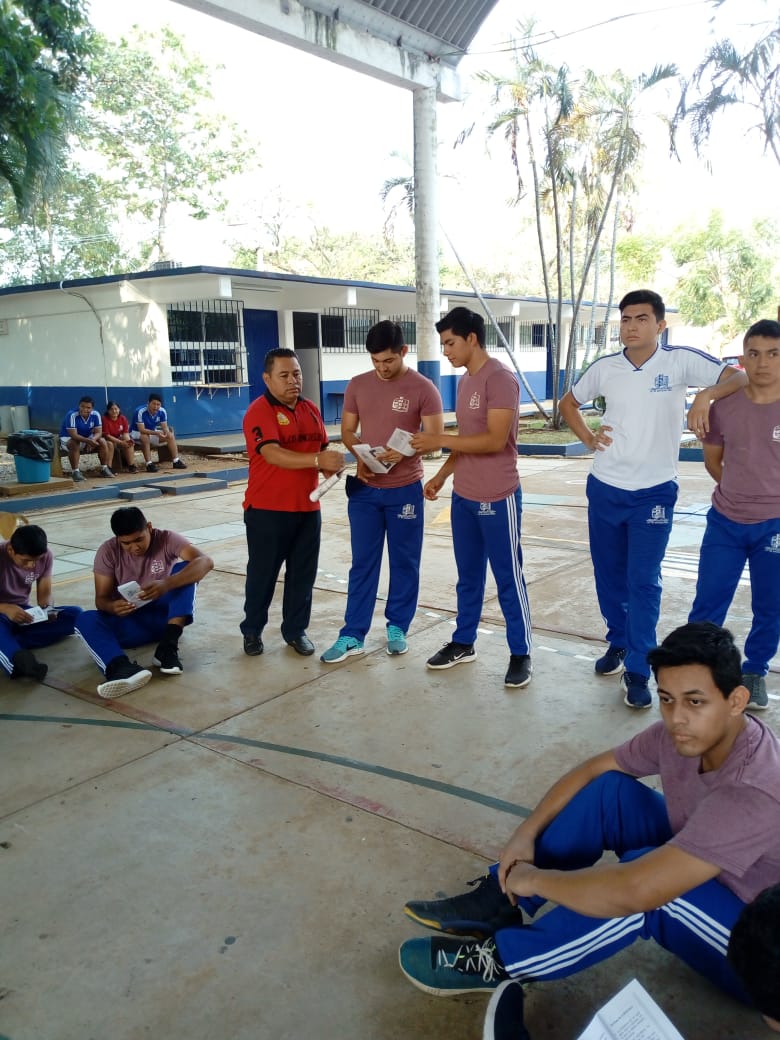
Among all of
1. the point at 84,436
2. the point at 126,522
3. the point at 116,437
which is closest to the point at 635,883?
the point at 126,522

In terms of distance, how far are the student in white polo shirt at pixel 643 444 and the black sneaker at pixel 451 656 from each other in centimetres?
84

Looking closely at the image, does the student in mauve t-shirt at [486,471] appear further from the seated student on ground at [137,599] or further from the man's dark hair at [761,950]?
the man's dark hair at [761,950]

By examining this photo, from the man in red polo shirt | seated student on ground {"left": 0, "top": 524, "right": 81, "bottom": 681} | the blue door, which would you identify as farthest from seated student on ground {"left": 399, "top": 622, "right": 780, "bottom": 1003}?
the blue door

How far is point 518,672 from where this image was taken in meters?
3.88

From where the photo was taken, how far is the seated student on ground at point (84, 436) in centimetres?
1105

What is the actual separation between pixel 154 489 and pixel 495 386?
739 cm

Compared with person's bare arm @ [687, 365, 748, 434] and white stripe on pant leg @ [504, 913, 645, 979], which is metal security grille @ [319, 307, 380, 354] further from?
white stripe on pant leg @ [504, 913, 645, 979]

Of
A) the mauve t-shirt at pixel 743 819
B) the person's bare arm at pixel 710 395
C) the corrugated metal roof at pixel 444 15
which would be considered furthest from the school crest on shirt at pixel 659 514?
the corrugated metal roof at pixel 444 15

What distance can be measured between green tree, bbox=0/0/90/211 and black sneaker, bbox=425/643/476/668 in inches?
219

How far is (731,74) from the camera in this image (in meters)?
12.5

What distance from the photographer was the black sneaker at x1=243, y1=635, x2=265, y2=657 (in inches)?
173

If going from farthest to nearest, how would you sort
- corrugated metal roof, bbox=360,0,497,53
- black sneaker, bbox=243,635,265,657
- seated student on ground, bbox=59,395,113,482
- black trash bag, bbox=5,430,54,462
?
1. corrugated metal roof, bbox=360,0,497,53
2. seated student on ground, bbox=59,395,113,482
3. black trash bag, bbox=5,430,54,462
4. black sneaker, bbox=243,635,265,657

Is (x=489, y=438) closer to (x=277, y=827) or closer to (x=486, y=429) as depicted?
(x=486, y=429)

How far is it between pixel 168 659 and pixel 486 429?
1986mm
